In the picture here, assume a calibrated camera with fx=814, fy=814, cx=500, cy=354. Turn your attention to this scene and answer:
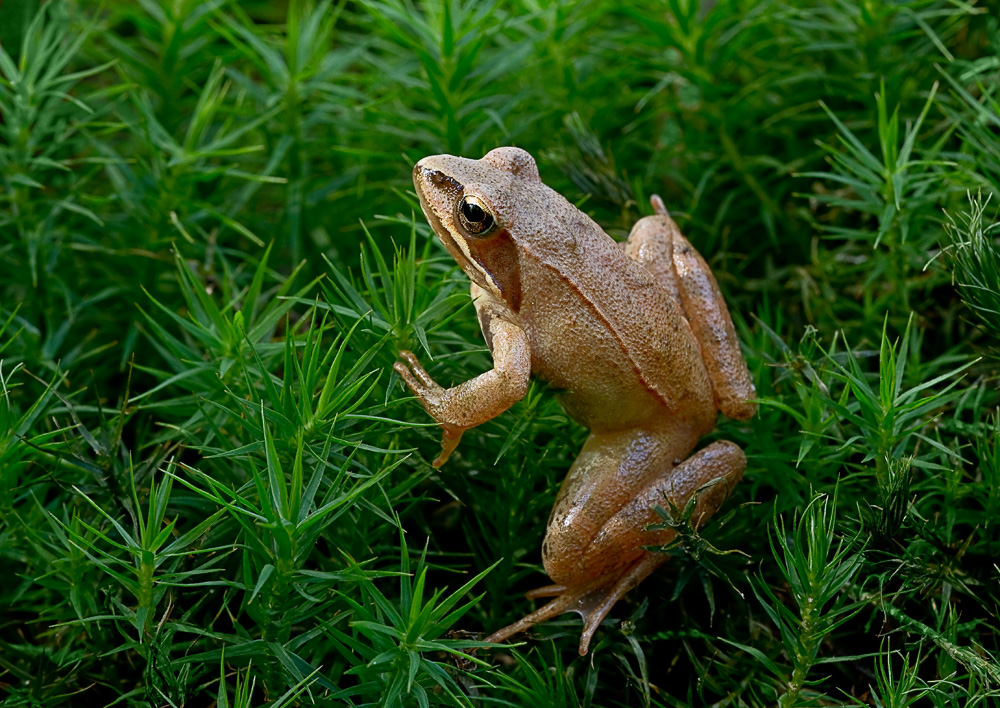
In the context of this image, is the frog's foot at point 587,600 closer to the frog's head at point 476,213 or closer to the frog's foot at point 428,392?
the frog's foot at point 428,392

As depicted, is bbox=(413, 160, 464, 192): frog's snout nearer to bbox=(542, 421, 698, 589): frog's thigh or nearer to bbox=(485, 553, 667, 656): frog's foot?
bbox=(542, 421, 698, 589): frog's thigh

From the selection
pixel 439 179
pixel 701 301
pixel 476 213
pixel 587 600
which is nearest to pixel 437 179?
pixel 439 179

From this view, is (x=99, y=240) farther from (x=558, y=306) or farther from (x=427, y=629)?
(x=427, y=629)

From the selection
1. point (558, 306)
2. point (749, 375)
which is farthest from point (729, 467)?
point (558, 306)

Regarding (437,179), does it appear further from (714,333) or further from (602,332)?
(714,333)

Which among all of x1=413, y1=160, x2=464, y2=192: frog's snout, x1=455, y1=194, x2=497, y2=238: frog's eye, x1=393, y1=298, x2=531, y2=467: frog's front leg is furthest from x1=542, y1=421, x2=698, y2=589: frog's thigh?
x1=413, y1=160, x2=464, y2=192: frog's snout

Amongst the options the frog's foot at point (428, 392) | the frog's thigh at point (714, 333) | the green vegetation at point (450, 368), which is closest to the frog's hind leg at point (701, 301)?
the frog's thigh at point (714, 333)
